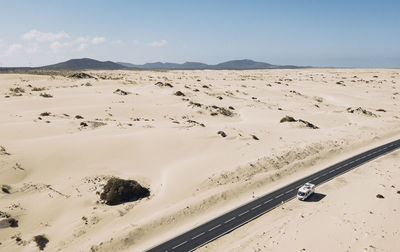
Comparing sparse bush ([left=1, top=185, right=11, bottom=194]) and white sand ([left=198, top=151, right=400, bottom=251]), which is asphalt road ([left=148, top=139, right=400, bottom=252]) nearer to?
white sand ([left=198, top=151, right=400, bottom=251])

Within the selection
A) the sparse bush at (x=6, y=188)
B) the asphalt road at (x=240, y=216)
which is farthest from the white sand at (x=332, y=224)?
the sparse bush at (x=6, y=188)

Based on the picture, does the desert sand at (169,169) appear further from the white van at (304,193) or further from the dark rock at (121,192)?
the white van at (304,193)

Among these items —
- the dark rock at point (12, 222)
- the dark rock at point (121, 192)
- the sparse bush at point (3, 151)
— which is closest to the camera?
the dark rock at point (12, 222)

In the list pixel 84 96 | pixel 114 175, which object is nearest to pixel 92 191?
pixel 114 175

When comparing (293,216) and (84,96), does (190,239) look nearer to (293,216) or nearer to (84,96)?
(293,216)

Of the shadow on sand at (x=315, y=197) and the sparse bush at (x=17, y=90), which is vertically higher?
the sparse bush at (x=17, y=90)

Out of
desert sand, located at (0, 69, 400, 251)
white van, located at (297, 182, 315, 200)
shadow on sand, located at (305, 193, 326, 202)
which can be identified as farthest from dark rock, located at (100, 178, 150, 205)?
shadow on sand, located at (305, 193, 326, 202)

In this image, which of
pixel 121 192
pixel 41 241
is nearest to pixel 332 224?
pixel 121 192
